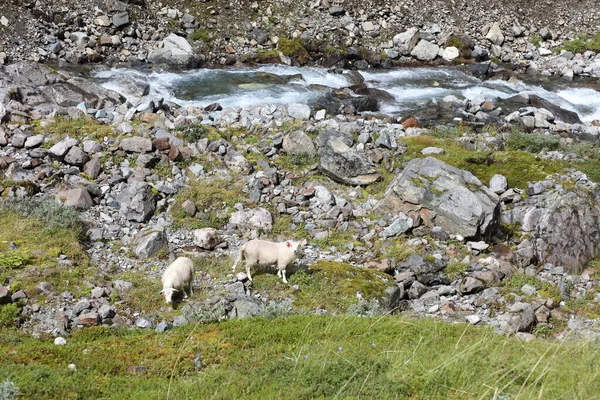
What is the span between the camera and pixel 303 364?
6637 millimetres

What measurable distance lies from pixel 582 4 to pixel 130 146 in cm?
3781

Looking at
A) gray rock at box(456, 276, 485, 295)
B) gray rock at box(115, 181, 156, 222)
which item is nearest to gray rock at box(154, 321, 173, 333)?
gray rock at box(115, 181, 156, 222)

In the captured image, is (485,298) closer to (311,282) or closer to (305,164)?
(311,282)

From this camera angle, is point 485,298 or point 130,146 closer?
point 485,298

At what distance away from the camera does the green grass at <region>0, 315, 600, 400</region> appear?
6070 mm

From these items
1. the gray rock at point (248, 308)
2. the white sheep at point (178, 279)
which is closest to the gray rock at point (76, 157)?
the white sheep at point (178, 279)

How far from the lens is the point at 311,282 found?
36.3 ft

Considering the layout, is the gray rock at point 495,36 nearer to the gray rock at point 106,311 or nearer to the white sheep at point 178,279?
the white sheep at point 178,279

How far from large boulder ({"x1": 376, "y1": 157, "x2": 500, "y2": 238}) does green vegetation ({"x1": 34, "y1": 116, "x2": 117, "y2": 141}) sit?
8.34m

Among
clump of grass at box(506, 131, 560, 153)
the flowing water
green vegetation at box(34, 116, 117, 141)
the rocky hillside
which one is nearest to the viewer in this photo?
green vegetation at box(34, 116, 117, 141)

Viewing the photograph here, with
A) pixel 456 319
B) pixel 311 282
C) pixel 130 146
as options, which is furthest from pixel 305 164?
pixel 456 319

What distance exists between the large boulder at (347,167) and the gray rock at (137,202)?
4913 millimetres

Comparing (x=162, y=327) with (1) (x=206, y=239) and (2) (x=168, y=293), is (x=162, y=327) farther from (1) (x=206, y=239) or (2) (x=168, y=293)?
(1) (x=206, y=239)

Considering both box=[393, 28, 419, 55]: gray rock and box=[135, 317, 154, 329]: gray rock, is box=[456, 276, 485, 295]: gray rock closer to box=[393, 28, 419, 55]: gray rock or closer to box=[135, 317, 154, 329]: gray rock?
box=[135, 317, 154, 329]: gray rock
